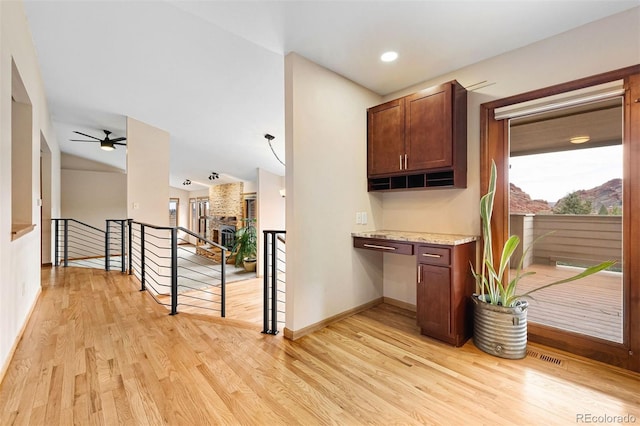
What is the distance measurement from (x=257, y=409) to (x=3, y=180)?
91.8 inches

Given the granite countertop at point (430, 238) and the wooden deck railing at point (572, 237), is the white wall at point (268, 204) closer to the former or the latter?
the granite countertop at point (430, 238)

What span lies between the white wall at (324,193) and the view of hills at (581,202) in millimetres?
1396

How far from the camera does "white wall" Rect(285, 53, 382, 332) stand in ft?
8.12

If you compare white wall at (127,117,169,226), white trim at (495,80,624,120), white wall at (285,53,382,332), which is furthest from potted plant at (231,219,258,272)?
white trim at (495,80,624,120)

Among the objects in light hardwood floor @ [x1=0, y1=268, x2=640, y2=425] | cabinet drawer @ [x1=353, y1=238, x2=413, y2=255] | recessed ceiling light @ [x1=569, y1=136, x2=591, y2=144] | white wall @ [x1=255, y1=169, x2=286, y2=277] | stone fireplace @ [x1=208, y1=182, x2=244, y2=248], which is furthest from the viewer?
stone fireplace @ [x1=208, y1=182, x2=244, y2=248]

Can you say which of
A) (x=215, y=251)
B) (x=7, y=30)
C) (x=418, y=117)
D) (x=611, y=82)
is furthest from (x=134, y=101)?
(x=215, y=251)

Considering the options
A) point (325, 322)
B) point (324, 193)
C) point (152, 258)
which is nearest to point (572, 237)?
point (324, 193)

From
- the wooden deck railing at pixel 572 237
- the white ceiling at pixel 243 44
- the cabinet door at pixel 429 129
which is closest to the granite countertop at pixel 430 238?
the wooden deck railing at pixel 572 237

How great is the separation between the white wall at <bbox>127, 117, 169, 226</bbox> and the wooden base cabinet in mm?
5037

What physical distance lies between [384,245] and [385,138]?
1140mm

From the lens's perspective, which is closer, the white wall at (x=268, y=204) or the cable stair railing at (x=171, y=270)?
the cable stair railing at (x=171, y=270)

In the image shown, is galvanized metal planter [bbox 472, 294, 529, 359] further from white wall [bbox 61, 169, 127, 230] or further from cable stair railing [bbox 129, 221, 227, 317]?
white wall [bbox 61, 169, 127, 230]

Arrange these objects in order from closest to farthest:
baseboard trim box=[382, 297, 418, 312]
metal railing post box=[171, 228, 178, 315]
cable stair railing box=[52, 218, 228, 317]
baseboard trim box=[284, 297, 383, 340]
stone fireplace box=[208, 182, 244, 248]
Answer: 1. baseboard trim box=[284, 297, 383, 340]
2. metal railing post box=[171, 228, 178, 315]
3. baseboard trim box=[382, 297, 418, 312]
4. cable stair railing box=[52, 218, 228, 317]
5. stone fireplace box=[208, 182, 244, 248]

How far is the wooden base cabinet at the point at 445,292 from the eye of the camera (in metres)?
2.30
